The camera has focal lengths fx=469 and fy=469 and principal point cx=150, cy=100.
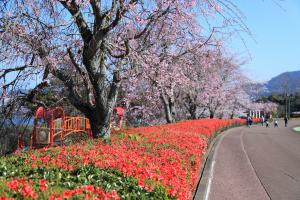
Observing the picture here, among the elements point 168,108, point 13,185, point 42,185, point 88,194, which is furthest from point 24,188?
point 168,108

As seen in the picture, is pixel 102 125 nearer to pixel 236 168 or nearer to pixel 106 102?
pixel 106 102

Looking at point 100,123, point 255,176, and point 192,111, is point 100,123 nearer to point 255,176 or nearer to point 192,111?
point 255,176

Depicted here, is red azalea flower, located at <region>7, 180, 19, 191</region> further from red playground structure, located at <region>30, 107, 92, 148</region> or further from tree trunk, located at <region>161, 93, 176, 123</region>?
tree trunk, located at <region>161, 93, 176, 123</region>

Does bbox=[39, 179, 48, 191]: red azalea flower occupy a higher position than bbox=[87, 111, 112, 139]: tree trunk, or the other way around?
bbox=[87, 111, 112, 139]: tree trunk

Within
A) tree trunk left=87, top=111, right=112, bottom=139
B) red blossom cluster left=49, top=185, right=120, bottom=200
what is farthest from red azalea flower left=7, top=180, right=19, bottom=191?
tree trunk left=87, top=111, right=112, bottom=139

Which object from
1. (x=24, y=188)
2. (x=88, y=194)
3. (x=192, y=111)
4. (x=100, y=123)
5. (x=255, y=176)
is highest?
(x=192, y=111)

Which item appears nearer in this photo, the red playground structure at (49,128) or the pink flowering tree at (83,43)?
the pink flowering tree at (83,43)

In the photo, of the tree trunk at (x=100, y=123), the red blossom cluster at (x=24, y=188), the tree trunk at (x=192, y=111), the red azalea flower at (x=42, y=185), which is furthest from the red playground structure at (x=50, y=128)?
the tree trunk at (x=192, y=111)

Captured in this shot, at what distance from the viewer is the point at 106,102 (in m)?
13.0

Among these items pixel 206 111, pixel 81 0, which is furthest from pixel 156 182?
pixel 206 111

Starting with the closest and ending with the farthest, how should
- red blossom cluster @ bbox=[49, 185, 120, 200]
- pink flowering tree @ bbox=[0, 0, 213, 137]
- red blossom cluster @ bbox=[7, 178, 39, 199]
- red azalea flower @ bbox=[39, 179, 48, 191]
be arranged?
red blossom cluster @ bbox=[7, 178, 39, 199]
red blossom cluster @ bbox=[49, 185, 120, 200]
red azalea flower @ bbox=[39, 179, 48, 191]
pink flowering tree @ bbox=[0, 0, 213, 137]

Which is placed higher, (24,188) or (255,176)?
(24,188)

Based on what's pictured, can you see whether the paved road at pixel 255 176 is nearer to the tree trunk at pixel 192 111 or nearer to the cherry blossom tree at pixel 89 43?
the cherry blossom tree at pixel 89 43

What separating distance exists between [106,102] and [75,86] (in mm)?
1090
